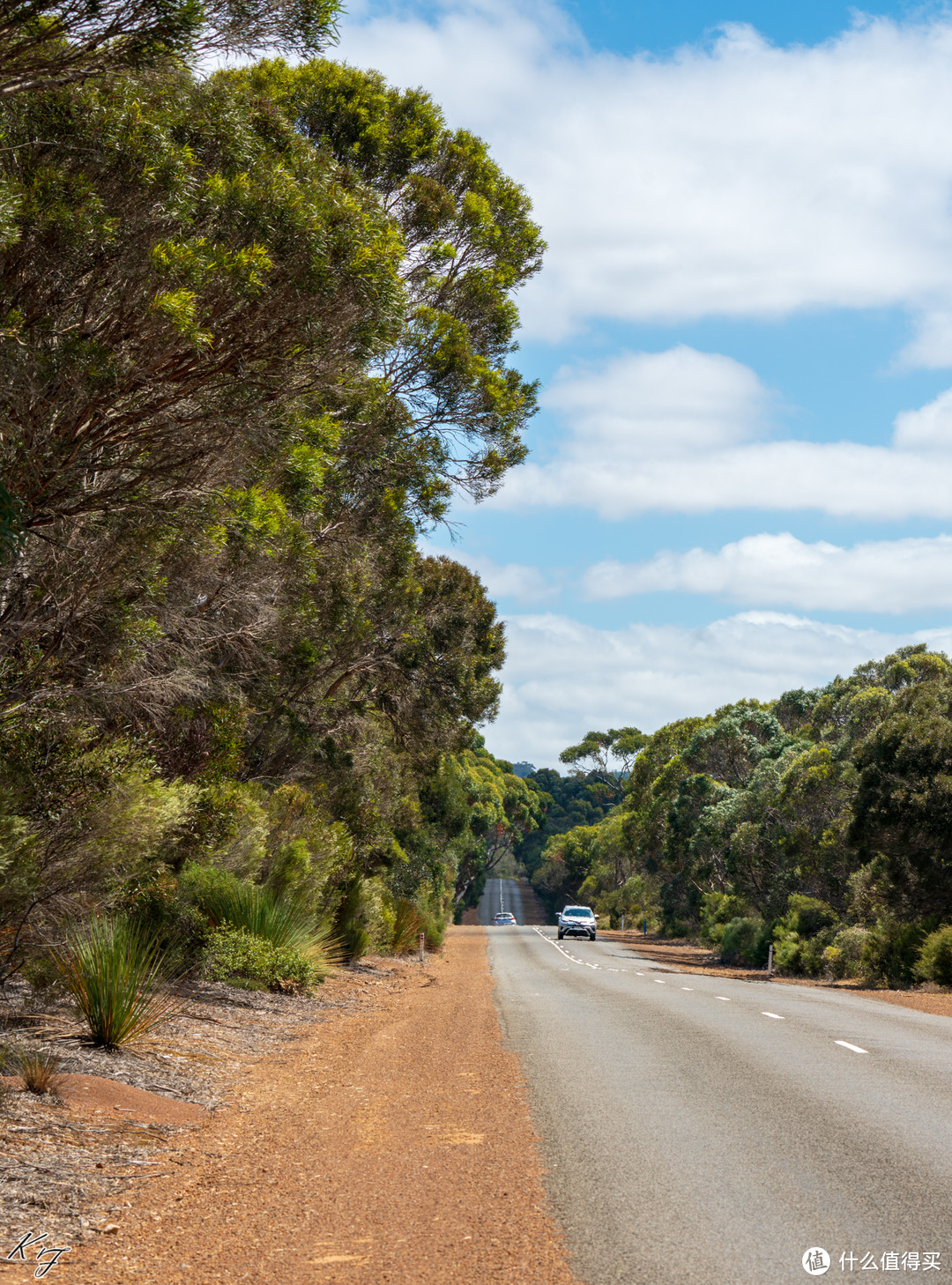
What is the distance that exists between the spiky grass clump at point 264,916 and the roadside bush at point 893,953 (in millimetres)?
14422

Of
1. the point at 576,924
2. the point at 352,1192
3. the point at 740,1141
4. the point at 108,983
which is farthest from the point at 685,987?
the point at 576,924

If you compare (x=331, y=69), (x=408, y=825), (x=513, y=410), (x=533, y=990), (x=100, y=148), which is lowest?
(x=533, y=990)

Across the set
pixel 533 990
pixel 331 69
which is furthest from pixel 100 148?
pixel 533 990

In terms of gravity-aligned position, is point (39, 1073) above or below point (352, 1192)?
above

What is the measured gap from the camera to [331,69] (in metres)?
17.8

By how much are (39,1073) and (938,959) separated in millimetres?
21234

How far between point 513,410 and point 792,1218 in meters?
15.9

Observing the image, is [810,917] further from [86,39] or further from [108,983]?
[86,39]

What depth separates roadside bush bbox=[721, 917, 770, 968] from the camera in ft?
130

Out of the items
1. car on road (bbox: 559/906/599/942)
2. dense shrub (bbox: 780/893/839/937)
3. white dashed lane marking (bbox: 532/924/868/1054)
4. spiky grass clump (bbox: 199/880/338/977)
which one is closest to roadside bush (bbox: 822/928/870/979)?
dense shrub (bbox: 780/893/839/937)

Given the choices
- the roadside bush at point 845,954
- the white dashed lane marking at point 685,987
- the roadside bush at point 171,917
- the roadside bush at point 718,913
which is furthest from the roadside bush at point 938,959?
the roadside bush at point 718,913

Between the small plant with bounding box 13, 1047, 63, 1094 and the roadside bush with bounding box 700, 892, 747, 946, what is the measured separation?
40.4m

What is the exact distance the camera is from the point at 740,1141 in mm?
7266

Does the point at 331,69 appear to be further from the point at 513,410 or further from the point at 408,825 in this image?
the point at 408,825
